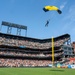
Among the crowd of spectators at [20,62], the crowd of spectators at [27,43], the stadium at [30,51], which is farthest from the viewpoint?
the crowd of spectators at [27,43]

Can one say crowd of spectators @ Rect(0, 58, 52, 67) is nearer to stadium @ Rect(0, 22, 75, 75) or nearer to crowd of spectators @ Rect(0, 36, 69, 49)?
stadium @ Rect(0, 22, 75, 75)

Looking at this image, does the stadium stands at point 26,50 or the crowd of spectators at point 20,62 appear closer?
the crowd of spectators at point 20,62

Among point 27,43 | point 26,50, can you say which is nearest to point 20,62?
point 26,50

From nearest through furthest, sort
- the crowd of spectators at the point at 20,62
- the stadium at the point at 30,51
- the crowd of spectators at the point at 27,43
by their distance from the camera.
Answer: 1. the crowd of spectators at the point at 20,62
2. the stadium at the point at 30,51
3. the crowd of spectators at the point at 27,43

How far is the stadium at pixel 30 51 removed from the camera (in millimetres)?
69125

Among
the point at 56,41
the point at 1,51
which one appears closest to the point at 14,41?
the point at 1,51

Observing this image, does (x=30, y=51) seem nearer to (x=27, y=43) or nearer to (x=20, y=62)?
(x=27, y=43)

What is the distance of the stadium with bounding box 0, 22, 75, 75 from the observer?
69125mm

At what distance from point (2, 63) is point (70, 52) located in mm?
33480

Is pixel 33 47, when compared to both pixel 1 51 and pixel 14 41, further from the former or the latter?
pixel 1 51

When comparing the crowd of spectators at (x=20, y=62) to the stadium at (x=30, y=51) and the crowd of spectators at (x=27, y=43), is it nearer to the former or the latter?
the stadium at (x=30, y=51)

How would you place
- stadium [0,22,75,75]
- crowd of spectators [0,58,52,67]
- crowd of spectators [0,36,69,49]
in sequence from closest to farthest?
crowd of spectators [0,58,52,67], stadium [0,22,75,75], crowd of spectators [0,36,69,49]

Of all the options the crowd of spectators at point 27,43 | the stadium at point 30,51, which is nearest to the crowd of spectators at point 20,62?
the stadium at point 30,51

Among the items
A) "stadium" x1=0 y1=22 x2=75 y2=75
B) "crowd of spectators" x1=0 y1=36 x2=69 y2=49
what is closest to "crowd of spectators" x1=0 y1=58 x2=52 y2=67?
"stadium" x1=0 y1=22 x2=75 y2=75
